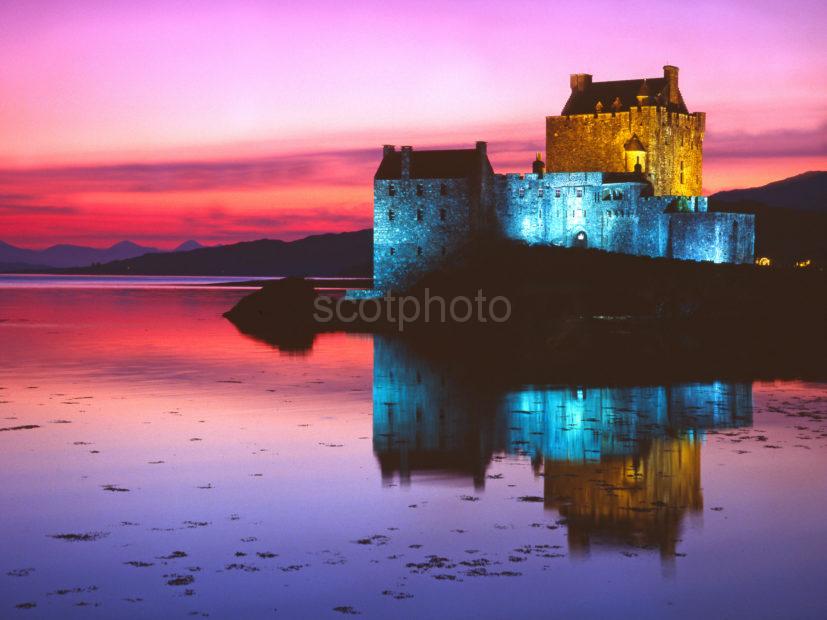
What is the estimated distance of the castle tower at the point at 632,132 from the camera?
194 feet

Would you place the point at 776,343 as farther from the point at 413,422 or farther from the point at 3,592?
the point at 3,592

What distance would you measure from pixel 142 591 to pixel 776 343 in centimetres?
3291

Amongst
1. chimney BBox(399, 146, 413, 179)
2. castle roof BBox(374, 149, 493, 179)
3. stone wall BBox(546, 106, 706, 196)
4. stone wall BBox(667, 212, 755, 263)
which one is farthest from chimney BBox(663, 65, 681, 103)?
chimney BBox(399, 146, 413, 179)

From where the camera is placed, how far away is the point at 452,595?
12.7 meters

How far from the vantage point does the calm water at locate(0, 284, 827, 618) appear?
42.0ft

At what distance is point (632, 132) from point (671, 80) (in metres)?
4.31

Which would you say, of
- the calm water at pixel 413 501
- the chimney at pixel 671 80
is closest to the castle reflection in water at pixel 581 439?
the calm water at pixel 413 501

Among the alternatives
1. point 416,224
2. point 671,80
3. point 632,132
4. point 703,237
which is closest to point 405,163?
point 416,224

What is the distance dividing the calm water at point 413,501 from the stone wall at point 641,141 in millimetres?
30692

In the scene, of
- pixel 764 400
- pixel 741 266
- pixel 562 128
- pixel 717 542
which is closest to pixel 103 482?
pixel 717 542

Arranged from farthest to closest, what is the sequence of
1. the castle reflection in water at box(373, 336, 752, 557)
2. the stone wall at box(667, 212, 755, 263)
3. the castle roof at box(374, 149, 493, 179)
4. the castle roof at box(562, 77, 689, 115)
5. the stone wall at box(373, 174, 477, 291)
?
1. the castle roof at box(562, 77, 689, 115)
2. the castle roof at box(374, 149, 493, 179)
3. the stone wall at box(373, 174, 477, 291)
4. the stone wall at box(667, 212, 755, 263)
5. the castle reflection in water at box(373, 336, 752, 557)

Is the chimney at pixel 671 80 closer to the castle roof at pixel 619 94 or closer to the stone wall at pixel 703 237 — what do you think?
the castle roof at pixel 619 94

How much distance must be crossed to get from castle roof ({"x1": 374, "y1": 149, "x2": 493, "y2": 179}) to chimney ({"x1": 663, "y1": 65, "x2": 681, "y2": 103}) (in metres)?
11.5

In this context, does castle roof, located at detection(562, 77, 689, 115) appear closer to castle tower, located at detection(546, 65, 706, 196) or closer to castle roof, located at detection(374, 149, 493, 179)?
castle tower, located at detection(546, 65, 706, 196)
